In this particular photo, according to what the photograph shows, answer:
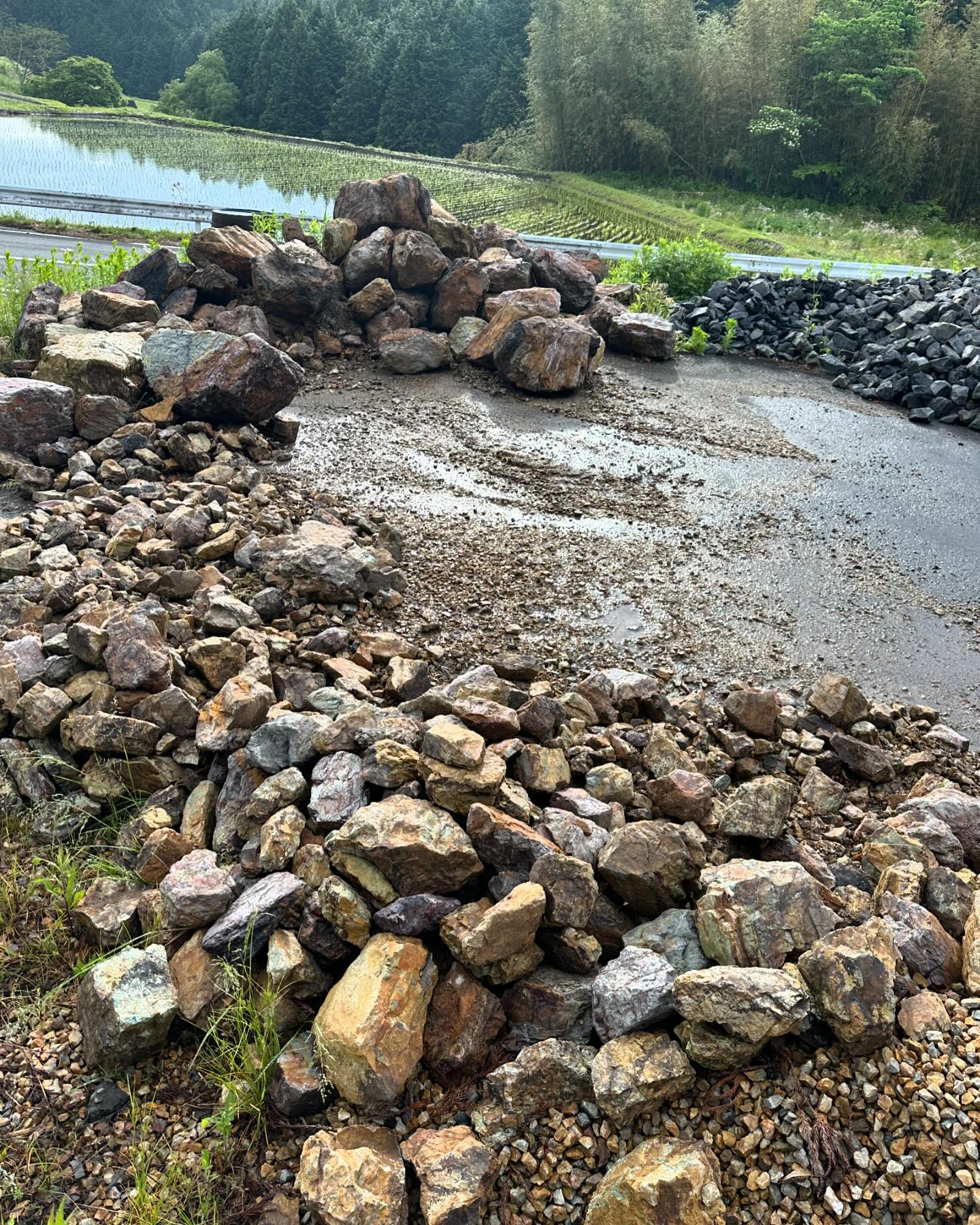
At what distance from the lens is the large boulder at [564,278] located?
10180mm

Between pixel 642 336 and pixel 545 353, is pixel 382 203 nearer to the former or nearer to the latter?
pixel 545 353

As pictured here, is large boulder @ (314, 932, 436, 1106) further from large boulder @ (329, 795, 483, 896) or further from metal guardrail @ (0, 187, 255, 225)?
metal guardrail @ (0, 187, 255, 225)


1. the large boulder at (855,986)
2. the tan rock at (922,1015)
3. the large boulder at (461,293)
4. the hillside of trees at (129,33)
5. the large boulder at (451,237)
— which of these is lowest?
the tan rock at (922,1015)

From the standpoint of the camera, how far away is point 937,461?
783 cm

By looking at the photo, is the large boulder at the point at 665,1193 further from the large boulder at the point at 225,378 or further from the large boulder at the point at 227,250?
the large boulder at the point at 227,250

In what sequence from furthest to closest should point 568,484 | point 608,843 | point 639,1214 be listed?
point 568,484, point 608,843, point 639,1214

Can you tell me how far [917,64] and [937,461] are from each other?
969 inches

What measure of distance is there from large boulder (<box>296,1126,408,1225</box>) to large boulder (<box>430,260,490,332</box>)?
340 inches

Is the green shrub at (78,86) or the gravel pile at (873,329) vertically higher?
the green shrub at (78,86)

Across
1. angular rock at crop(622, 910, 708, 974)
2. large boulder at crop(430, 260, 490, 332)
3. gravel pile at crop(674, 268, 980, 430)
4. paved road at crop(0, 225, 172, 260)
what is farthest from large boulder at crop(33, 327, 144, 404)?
paved road at crop(0, 225, 172, 260)

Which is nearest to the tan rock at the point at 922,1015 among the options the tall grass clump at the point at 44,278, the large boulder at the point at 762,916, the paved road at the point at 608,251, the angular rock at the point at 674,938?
the large boulder at the point at 762,916

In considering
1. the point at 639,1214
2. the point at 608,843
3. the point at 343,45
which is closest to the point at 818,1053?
the point at 639,1214

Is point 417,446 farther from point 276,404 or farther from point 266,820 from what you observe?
point 266,820

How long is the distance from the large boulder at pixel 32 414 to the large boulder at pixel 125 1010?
470 cm
